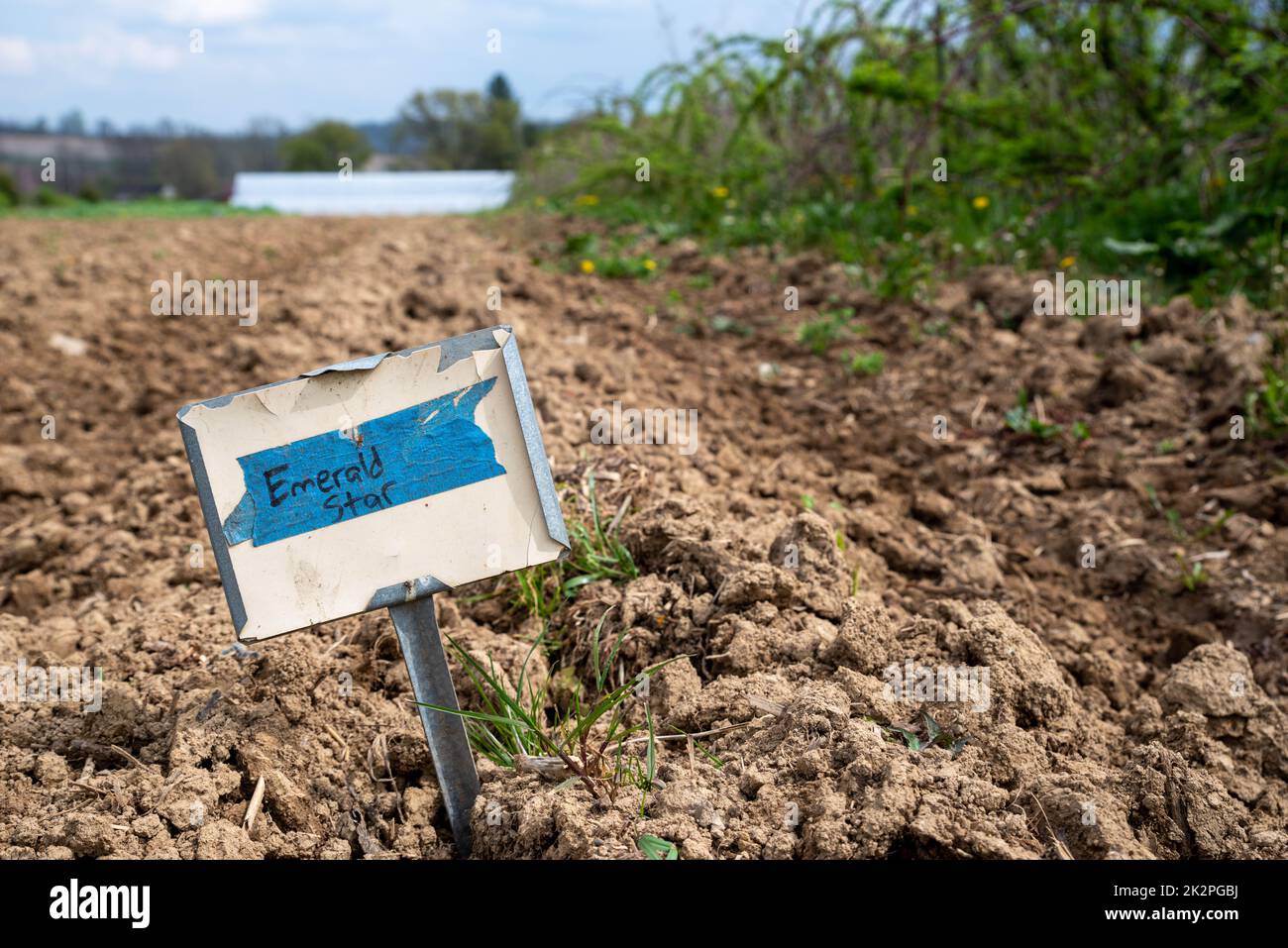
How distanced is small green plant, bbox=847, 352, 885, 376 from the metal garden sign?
291cm

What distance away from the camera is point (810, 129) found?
7.26 meters

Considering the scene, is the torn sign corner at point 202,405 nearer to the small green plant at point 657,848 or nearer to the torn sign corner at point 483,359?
the torn sign corner at point 483,359

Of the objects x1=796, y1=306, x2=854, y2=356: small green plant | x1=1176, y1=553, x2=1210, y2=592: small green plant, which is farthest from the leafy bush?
x1=1176, y1=553, x2=1210, y2=592: small green plant

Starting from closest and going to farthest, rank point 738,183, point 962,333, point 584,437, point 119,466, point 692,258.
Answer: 1. point 584,437
2. point 119,466
3. point 962,333
4. point 692,258
5. point 738,183

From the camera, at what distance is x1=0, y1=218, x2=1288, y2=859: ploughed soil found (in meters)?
1.73

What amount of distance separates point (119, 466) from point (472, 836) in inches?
116

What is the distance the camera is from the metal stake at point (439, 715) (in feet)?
5.81

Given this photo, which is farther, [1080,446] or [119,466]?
[119,466]

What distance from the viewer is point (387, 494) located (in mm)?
1752

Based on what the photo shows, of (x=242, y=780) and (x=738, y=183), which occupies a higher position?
(x=738, y=183)

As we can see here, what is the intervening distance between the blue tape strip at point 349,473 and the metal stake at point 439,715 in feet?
0.65

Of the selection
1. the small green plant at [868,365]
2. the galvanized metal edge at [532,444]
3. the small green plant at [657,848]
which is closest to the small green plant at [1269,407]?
the small green plant at [868,365]
